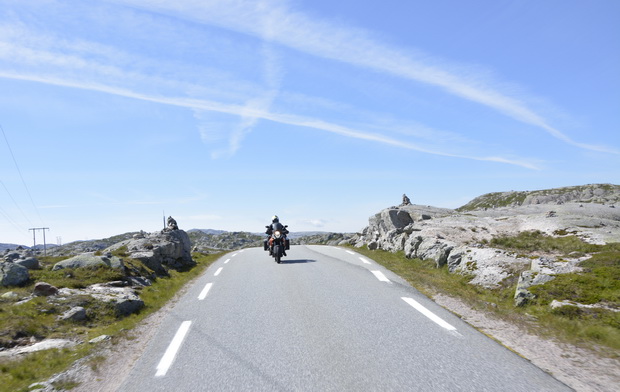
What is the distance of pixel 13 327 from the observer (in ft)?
27.7

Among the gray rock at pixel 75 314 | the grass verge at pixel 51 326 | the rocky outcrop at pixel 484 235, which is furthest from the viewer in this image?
the rocky outcrop at pixel 484 235

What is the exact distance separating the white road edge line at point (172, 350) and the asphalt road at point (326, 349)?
0.9 inches

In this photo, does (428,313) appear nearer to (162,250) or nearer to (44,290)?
(44,290)

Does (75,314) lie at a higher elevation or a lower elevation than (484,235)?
lower

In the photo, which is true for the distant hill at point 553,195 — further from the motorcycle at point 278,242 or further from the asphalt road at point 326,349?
the asphalt road at point 326,349

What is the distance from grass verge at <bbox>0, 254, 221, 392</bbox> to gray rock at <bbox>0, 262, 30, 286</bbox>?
552mm

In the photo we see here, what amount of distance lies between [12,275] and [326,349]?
1243 cm

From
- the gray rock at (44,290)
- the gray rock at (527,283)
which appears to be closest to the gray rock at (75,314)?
the gray rock at (44,290)

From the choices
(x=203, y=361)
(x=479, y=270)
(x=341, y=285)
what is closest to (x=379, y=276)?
(x=341, y=285)

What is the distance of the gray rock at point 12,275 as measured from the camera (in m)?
12.5

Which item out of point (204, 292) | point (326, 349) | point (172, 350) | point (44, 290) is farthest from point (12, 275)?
point (326, 349)

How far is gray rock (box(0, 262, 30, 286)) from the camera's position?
12531 millimetres

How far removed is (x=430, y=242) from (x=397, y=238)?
610cm

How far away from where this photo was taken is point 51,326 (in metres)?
9.04
